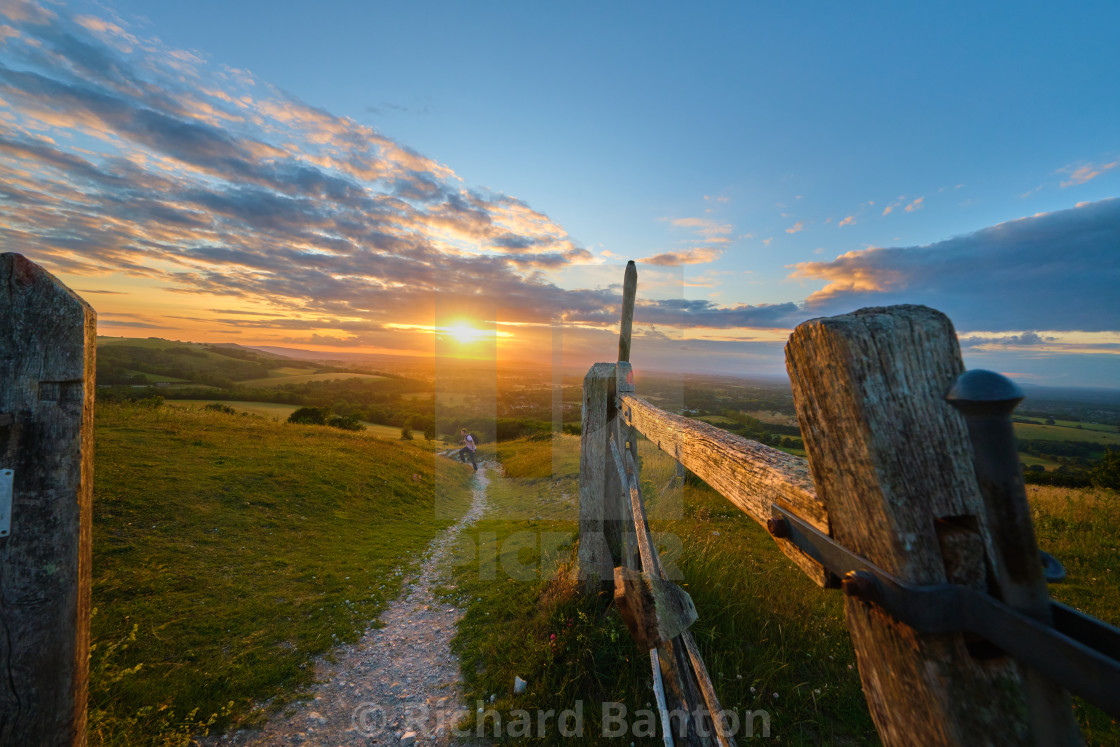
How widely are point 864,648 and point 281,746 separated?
4463 mm

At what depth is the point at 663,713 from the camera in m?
2.41

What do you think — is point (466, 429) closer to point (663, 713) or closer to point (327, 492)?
point (327, 492)

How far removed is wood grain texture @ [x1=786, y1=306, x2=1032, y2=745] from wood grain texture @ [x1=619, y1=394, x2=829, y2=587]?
0.21 m

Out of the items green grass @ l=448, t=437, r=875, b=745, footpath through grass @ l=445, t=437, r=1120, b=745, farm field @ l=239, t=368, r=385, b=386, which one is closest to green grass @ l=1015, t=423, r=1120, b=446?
footpath through grass @ l=445, t=437, r=1120, b=745

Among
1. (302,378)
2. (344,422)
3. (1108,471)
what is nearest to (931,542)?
(1108,471)

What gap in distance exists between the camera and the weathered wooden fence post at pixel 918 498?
84 cm

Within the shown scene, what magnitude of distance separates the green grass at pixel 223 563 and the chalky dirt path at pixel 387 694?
0.22 m

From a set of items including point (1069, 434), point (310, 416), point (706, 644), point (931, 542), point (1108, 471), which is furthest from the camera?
point (310, 416)

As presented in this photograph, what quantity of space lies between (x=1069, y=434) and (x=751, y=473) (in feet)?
71.3

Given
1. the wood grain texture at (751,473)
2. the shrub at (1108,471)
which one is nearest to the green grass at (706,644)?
the wood grain texture at (751,473)

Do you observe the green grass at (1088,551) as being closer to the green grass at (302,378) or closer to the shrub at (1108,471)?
the shrub at (1108,471)

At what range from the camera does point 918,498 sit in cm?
89

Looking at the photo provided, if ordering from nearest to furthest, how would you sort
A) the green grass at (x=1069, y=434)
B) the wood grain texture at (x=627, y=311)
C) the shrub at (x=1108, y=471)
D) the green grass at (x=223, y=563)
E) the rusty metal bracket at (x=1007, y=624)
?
the rusty metal bracket at (x=1007, y=624) < the green grass at (x=223, y=563) < the wood grain texture at (x=627, y=311) < the shrub at (x=1108, y=471) < the green grass at (x=1069, y=434)

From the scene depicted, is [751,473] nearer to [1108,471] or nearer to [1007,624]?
[1007,624]
